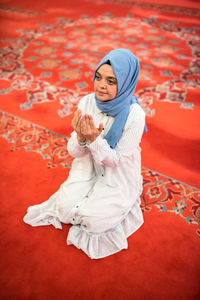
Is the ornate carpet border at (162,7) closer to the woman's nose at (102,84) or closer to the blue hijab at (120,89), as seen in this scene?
the blue hijab at (120,89)

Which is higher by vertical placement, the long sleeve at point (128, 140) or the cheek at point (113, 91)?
the cheek at point (113, 91)

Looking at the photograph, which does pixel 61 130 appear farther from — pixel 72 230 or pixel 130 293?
pixel 130 293

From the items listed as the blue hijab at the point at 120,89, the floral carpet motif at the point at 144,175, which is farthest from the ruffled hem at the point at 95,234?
the blue hijab at the point at 120,89

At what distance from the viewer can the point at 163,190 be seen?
2.09m

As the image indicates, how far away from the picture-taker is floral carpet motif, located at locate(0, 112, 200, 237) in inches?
76.4

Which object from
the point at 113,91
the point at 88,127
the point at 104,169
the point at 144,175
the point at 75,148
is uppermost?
the point at 113,91

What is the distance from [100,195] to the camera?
1618 mm

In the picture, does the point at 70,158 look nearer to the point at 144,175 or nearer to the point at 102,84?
the point at 144,175

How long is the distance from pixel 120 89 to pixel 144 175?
1037 mm

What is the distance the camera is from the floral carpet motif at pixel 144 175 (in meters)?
1.94

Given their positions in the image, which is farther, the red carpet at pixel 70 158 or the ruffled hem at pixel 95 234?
the ruffled hem at pixel 95 234

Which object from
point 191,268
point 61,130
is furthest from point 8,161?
point 191,268

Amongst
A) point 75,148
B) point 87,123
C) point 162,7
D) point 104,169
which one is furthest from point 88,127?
point 162,7

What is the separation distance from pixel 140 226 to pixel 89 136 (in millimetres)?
864
